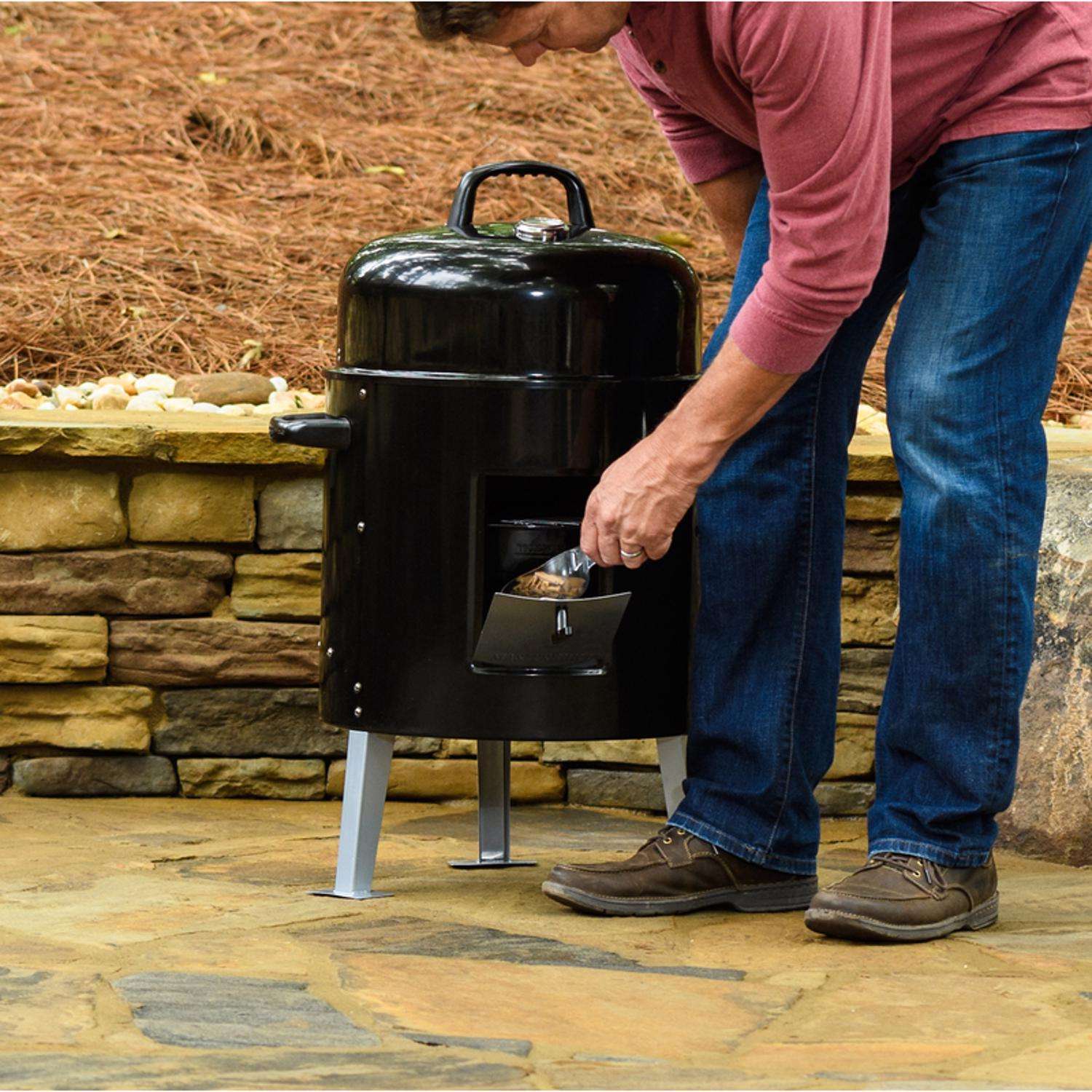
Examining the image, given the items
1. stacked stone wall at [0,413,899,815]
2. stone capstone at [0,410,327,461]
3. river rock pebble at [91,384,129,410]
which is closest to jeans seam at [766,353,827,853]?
stacked stone wall at [0,413,899,815]

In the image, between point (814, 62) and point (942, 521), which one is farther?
point (942, 521)

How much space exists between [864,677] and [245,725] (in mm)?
1211

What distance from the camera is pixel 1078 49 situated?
241cm

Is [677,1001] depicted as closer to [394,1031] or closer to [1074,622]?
[394,1031]

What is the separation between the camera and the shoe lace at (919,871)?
2.50 meters

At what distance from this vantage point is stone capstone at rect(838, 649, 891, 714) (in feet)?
11.6

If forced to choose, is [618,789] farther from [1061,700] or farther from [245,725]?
[1061,700]

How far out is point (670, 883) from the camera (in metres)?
2.66

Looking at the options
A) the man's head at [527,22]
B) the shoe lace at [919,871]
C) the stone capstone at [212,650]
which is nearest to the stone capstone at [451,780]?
the stone capstone at [212,650]

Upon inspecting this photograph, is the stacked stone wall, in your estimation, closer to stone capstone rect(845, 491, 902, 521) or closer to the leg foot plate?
stone capstone rect(845, 491, 902, 521)

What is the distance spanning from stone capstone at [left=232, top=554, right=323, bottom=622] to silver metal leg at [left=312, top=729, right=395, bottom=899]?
0.81 m

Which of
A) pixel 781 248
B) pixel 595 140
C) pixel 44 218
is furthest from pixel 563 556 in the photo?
pixel 595 140

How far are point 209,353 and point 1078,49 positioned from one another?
2562mm

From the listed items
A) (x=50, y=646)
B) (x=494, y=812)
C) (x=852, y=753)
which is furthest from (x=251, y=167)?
(x=494, y=812)
